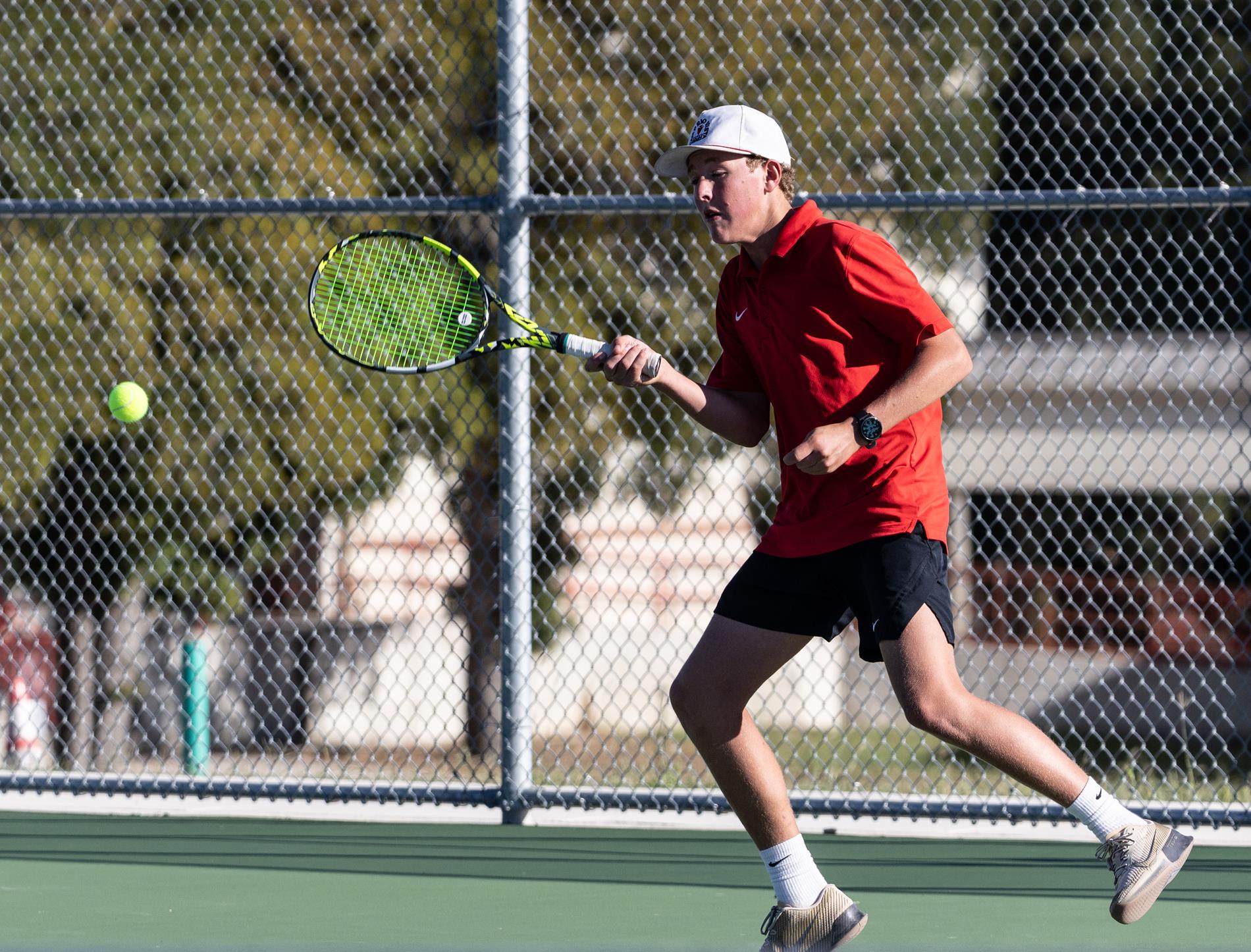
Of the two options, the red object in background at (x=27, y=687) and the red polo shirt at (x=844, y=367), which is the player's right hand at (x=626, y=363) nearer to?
the red polo shirt at (x=844, y=367)

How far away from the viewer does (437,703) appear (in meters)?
11.1

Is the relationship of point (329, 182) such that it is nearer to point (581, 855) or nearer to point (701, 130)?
point (581, 855)

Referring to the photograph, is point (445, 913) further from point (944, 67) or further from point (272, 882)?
point (944, 67)

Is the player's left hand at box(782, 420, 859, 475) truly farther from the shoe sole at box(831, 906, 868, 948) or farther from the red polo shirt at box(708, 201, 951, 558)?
the shoe sole at box(831, 906, 868, 948)

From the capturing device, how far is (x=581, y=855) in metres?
5.33

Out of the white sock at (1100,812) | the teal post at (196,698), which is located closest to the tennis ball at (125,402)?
the white sock at (1100,812)

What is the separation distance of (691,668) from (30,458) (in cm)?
546

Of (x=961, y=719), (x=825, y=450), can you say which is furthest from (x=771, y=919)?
(x=825, y=450)

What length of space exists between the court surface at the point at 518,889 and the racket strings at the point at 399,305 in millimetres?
1416

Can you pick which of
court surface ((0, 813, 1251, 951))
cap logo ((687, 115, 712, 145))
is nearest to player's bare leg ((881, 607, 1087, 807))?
court surface ((0, 813, 1251, 951))

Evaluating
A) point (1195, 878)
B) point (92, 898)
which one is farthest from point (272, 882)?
point (1195, 878)

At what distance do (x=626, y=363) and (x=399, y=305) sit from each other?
1.20 metres

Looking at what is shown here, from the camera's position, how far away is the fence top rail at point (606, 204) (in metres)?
5.11

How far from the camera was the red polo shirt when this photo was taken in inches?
139
